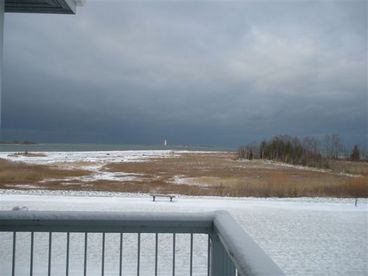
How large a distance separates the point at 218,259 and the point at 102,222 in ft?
2.67

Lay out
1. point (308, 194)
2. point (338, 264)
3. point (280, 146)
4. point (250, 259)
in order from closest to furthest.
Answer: point (250, 259)
point (338, 264)
point (308, 194)
point (280, 146)

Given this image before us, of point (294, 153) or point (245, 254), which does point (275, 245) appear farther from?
point (294, 153)

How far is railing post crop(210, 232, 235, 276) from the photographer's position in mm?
2385

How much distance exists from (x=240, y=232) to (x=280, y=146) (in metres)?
71.2

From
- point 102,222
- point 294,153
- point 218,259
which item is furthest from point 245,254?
point 294,153

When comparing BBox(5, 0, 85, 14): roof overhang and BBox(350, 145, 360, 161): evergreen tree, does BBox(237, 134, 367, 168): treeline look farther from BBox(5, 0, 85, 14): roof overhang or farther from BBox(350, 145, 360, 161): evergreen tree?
BBox(5, 0, 85, 14): roof overhang

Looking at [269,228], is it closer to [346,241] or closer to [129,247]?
[346,241]

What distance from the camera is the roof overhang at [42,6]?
3.22 metres

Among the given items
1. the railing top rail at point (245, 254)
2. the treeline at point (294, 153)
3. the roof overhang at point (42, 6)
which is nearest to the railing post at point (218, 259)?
the railing top rail at point (245, 254)

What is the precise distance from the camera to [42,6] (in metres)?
3.37

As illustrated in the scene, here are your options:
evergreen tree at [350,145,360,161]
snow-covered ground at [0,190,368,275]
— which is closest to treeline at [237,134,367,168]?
evergreen tree at [350,145,360,161]

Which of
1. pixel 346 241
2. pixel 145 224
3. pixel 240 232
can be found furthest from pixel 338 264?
pixel 240 232

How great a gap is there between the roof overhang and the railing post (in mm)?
2059

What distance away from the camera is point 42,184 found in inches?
1102
